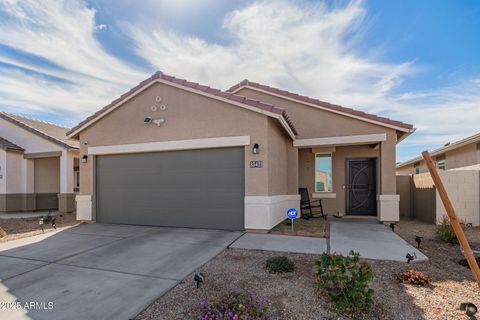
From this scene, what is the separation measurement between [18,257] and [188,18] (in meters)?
7.76

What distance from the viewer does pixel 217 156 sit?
8164 mm

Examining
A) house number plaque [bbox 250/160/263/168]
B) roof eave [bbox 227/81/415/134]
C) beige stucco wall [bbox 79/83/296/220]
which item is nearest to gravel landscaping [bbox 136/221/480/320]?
house number plaque [bbox 250/160/263/168]

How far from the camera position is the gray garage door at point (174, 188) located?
7996 mm

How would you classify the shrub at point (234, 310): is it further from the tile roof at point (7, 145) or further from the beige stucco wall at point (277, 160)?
the tile roof at point (7, 145)

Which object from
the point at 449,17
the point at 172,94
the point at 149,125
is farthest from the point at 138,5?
the point at 449,17

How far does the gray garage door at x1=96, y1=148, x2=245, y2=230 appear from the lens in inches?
315

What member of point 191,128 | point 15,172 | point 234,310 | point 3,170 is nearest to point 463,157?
point 191,128

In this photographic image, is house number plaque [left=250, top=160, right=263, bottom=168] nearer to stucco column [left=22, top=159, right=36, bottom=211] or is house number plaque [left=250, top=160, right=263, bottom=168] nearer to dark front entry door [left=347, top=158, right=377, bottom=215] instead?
dark front entry door [left=347, top=158, right=377, bottom=215]

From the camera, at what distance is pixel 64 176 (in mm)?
13164

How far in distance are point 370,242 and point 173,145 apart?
647cm

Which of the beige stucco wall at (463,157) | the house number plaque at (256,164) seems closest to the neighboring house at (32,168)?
the house number plaque at (256,164)

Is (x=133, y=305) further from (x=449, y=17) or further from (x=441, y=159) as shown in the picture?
(x=441, y=159)

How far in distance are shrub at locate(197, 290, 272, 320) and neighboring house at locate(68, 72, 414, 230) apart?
175 inches

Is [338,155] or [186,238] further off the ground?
[338,155]
